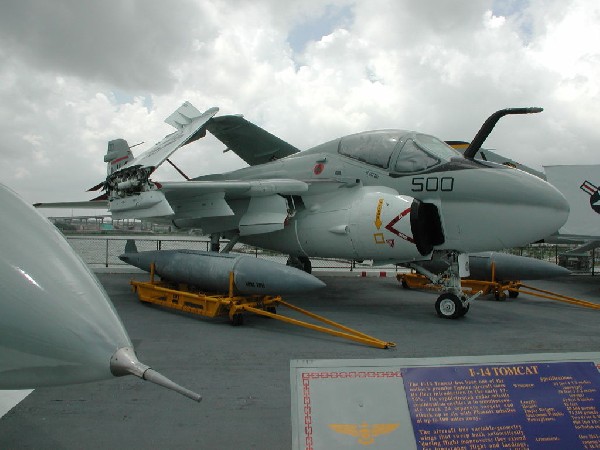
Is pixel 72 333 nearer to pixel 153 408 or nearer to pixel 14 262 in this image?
pixel 14 262

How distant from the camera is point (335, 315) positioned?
8.16 meters

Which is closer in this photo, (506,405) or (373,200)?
(506,405)

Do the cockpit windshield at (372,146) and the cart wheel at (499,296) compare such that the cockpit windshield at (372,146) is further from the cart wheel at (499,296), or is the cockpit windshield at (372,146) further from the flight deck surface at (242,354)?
the cart wheel at (499,296)

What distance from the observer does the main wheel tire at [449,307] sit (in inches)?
308

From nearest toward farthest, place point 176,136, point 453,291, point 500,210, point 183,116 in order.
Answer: point 500,210 → point 453,291 → point 176,136 → point 183,116

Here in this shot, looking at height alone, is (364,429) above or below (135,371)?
below

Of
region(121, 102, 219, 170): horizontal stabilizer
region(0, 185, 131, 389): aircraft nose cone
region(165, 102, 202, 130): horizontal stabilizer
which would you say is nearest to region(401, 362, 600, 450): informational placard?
region(0, 185, 131, 389): aircraft nose cone

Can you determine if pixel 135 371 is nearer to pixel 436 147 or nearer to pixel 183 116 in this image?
pixel 436 147

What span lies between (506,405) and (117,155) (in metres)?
10.5

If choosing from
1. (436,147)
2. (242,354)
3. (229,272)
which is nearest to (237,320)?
(229,272)

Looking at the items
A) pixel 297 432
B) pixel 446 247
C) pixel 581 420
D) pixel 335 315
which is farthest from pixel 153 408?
pixel 446 247

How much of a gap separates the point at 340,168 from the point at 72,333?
7110 millimetres

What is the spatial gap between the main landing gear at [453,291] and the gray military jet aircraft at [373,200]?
0.02 m

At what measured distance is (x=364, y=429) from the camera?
7.56 feet
